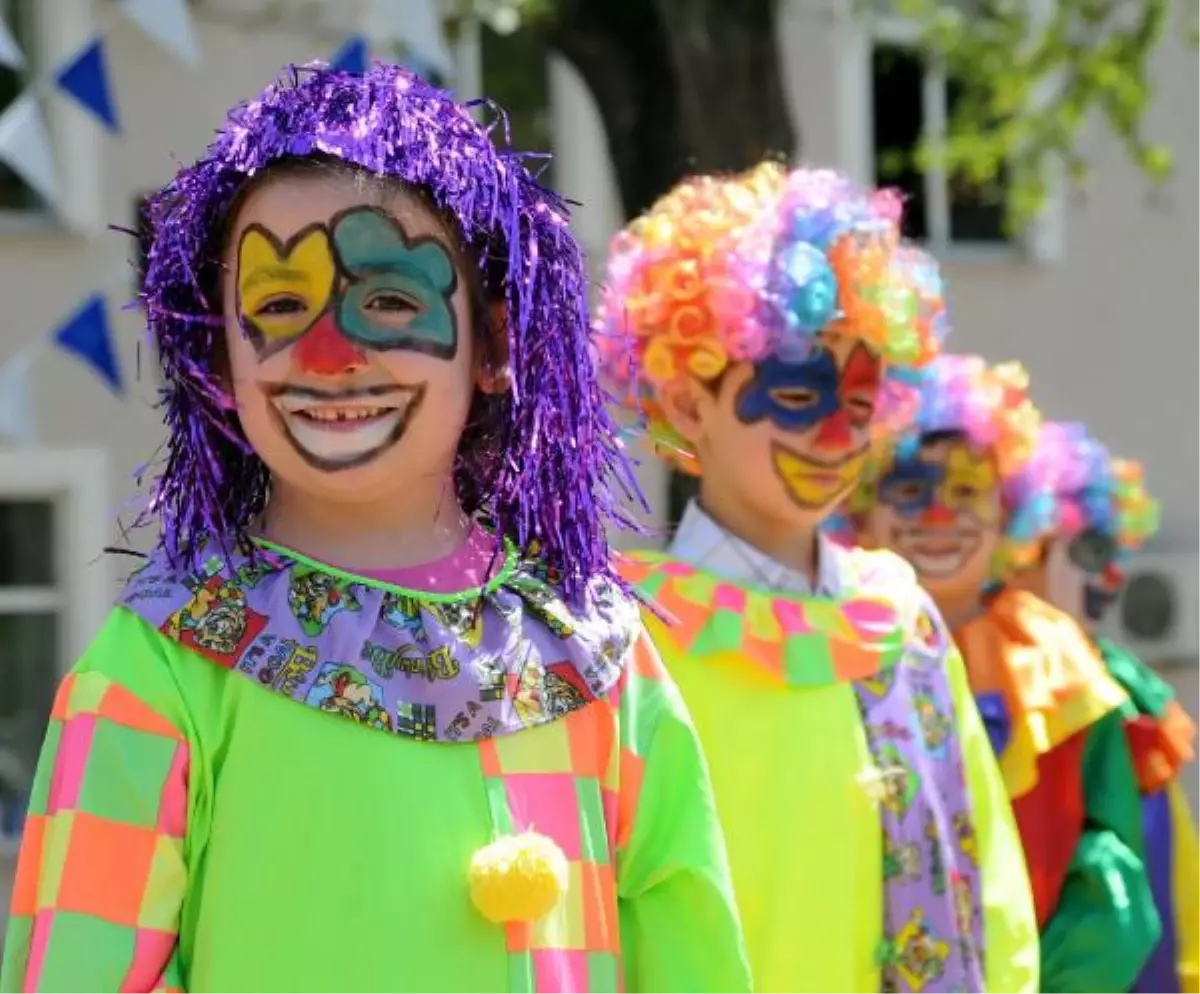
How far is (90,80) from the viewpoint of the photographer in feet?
27.4

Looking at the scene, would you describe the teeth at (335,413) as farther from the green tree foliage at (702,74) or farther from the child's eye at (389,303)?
the green tree foliage at (702,74)

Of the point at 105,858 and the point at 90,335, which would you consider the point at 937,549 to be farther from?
the point at 90,335

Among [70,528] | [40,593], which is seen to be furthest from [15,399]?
[40,593]

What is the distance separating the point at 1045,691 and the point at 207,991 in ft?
8.37

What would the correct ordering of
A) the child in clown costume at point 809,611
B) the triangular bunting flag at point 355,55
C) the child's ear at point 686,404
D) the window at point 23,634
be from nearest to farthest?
1. the child in clown costume at point 809,611
2. the child's ear at point 686,404
3. the triangular bunting flag at point 355,55
4. the window at point 23,634

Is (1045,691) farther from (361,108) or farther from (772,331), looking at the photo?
(361,108)

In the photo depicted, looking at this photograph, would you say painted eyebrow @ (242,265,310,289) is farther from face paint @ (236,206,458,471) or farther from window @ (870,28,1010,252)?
window @ (870,28,1010,252)

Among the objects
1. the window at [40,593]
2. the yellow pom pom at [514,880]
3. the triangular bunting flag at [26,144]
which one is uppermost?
the triangular bunting flag at [26,144]

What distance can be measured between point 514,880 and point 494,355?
671 mm

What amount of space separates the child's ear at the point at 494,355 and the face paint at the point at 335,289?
12 centimetres

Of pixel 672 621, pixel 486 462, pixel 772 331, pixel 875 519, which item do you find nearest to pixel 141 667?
pixel 486 462

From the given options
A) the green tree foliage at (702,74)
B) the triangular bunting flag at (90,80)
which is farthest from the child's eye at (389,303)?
the triangular bunting flag at (90,80)

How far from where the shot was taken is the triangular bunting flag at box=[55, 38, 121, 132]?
832 cm

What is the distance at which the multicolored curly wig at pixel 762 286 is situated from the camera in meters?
3.97
